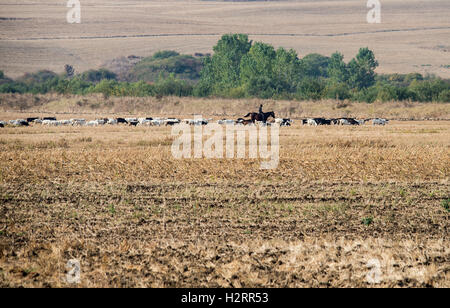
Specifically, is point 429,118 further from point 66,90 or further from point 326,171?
point 66,90

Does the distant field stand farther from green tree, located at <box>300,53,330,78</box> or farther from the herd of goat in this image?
the herd of goat

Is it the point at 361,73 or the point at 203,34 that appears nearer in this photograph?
the point at 361,73

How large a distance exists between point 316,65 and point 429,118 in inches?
4387

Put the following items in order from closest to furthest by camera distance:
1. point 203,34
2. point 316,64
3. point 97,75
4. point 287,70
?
point 287,70 → point 97,75 → point 316,64 → point 203,34

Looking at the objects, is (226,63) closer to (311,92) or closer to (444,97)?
(311,92)

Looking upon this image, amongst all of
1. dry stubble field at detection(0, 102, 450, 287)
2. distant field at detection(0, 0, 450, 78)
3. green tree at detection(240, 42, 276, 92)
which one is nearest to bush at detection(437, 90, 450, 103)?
green tree at detection(240, 42, 276, 92)

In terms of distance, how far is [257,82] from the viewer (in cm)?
8412

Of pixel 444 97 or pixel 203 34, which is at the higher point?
pixel 203 34

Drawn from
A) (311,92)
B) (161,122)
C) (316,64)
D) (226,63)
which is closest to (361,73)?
(226,63)

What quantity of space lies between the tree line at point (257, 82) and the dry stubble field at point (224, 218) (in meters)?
45.6

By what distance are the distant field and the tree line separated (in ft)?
51.7

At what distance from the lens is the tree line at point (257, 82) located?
72.8m

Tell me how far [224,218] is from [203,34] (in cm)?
17871

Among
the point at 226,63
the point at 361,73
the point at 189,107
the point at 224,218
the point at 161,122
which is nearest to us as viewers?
the point at 224,218
